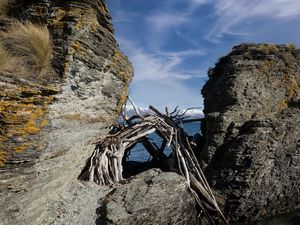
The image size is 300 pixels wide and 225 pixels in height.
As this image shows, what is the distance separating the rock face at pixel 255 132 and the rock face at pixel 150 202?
1.68 metres

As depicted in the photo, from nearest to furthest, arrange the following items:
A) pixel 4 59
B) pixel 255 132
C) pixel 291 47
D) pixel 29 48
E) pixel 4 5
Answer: pixel 4 59
pixel 29 48
pixel 4 5
pixel 255 132
pixel 291 47

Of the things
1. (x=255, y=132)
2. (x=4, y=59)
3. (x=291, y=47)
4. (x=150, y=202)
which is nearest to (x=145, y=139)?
(x=255, y=132)

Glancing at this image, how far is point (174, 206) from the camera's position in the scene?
326 inches

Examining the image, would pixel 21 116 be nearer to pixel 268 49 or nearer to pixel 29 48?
pixel 29 48

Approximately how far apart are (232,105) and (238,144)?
58.5 inches

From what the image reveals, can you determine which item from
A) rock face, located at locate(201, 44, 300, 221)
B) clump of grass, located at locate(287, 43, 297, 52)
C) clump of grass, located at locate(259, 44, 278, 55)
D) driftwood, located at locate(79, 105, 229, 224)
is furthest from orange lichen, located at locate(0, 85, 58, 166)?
clump of grass, located at locate(287, 43, 297, 52)

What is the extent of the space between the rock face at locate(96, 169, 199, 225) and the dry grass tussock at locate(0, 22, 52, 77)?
3.10 metres

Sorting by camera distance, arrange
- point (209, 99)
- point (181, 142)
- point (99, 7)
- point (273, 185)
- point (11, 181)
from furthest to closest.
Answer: point (209, 99)
point (181, 142)
point (273, 185)
point (99, 7)
point (11, 181)

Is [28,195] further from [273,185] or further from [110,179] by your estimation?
[273,185]

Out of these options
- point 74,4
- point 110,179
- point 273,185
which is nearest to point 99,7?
point 74,4

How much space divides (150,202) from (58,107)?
2850mm

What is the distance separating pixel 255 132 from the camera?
33.8ft

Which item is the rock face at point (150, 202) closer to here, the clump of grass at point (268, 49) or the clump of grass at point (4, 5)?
the clump of grass at point (4, 5)

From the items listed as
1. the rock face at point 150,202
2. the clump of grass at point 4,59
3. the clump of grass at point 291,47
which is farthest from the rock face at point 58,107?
the clump of grass at point 291,47
